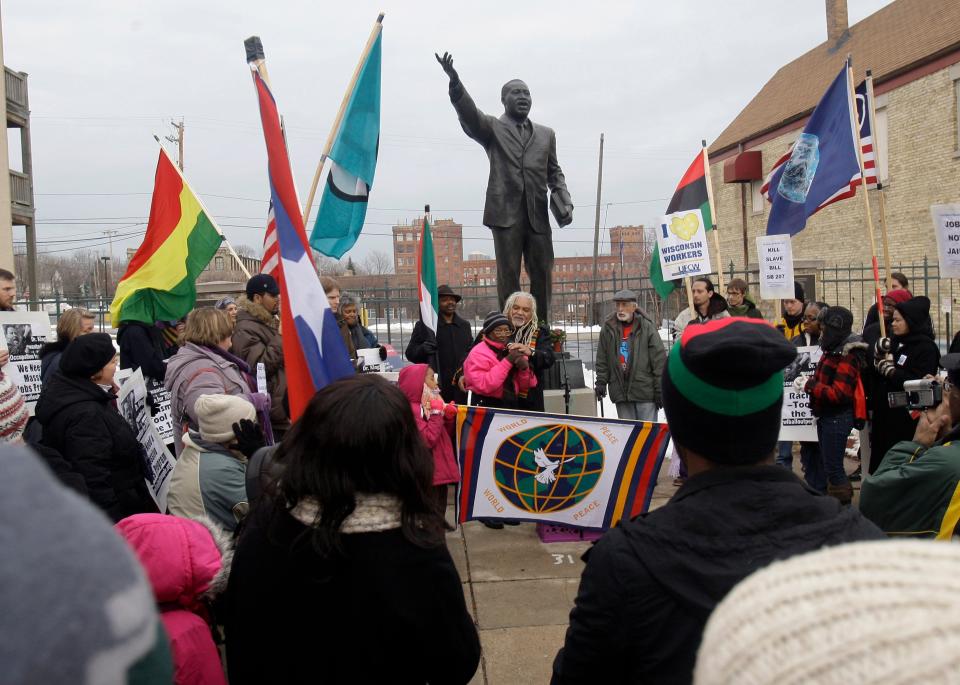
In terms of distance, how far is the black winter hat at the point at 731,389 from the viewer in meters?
1.54

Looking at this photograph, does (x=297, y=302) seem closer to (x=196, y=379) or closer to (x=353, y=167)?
(x=196, y=379)

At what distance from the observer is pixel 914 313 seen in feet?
18.5

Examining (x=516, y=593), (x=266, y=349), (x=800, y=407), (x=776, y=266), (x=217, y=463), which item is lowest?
(x=516, y=593)

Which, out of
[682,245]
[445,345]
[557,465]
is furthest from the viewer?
[445,345]

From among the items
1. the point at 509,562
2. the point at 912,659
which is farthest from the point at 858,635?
the point at 509,562

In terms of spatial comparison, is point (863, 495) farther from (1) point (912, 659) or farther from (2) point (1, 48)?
(2) point (1, 48)

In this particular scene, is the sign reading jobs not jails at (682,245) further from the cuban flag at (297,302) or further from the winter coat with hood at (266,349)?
the cuban flag at (297,302)

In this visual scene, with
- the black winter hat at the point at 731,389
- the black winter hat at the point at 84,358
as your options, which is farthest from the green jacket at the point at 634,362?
the black winter hat at the point at 731,389

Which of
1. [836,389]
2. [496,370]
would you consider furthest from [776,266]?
[496,370]

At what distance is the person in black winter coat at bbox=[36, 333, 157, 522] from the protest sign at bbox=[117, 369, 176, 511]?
0.35 ft

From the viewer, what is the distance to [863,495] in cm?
288

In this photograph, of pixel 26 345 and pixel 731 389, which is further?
pixel 26 345

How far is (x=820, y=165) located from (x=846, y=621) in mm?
7132

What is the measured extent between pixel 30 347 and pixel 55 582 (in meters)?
6.21
